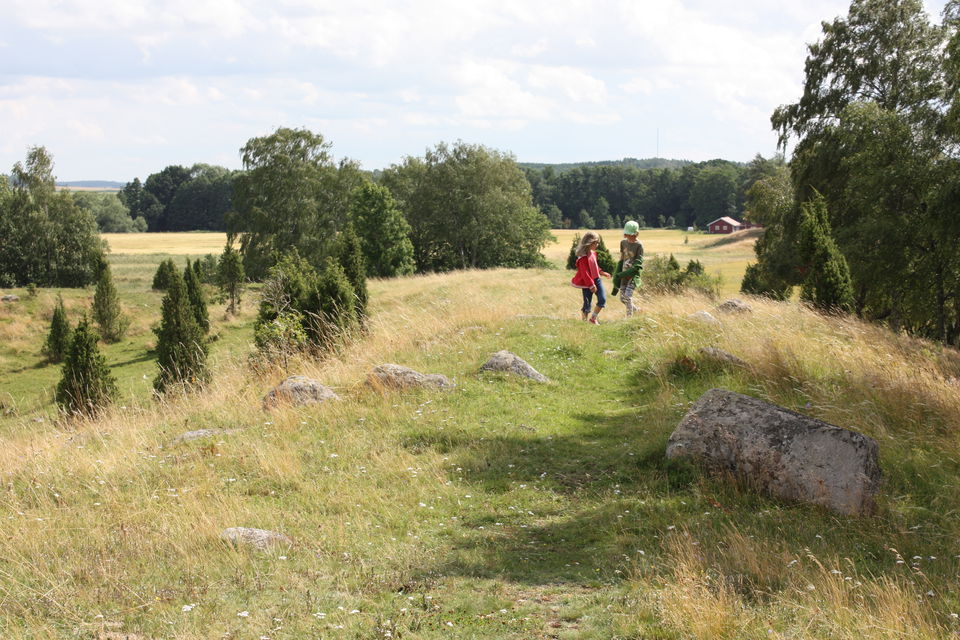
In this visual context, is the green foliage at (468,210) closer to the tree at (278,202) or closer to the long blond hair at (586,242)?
the tree at (278,202)

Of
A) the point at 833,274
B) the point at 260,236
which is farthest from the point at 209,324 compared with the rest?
the point at 833,274

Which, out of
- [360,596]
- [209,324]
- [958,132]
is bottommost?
[209,324]

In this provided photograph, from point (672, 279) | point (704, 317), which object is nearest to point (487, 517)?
point (704, 317)

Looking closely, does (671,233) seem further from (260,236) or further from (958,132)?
(958,132)

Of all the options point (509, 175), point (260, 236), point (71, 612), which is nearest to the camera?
point (71, 612)

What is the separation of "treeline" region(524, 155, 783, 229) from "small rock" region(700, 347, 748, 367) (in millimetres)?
122472

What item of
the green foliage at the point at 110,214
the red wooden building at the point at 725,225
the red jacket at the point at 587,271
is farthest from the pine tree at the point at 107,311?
the red wooden building at the point at 725,225

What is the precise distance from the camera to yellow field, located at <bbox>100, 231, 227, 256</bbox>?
95.2 metres

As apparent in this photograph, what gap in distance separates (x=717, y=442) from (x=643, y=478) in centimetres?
76

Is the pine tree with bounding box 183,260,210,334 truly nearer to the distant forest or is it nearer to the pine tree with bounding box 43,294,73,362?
the pine tree with bounding box 43,294,73,362

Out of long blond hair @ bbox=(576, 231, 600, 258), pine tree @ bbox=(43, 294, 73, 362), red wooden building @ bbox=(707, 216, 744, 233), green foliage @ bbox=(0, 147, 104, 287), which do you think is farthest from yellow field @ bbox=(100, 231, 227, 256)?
long blond hair @ bbox=(576, 231, 600, 258)

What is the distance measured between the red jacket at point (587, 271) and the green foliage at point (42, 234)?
5359cm

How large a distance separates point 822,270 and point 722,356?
10.4 metres

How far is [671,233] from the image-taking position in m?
126
